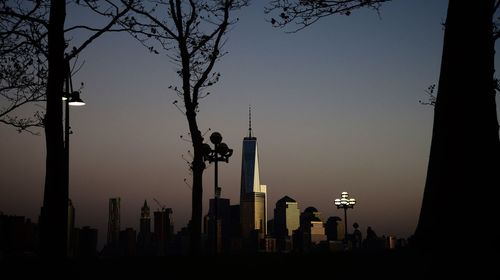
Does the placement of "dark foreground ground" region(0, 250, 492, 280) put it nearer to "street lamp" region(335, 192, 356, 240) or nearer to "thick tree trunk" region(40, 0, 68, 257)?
"thick tree trunk" region(40, 0, 68, 257)

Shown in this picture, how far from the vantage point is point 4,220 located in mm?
27969

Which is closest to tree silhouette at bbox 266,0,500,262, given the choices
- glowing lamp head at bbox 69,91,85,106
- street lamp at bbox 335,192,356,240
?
glowing lamp head at bbox 69,91,85,106

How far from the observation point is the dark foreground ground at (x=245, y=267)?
953 centimetres

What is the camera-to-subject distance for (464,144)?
9070 millimetres

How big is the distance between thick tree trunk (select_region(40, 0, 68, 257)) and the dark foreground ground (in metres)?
0.40

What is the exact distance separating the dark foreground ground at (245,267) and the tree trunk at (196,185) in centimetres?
533

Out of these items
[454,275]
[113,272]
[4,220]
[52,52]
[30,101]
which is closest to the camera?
[454,275]

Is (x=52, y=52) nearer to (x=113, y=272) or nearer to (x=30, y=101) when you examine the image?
(x=113, y=272)

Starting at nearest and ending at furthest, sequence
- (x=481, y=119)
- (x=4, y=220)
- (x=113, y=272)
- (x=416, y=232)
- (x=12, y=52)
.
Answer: (x=481, y=119) → (x=416, y=232) → (x=113, y=272) → (x=12, y=52) → (x=4, y=220)

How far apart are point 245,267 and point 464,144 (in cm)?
472

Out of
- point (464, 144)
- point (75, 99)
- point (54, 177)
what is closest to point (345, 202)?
point (75, 99)

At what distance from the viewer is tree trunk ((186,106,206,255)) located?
1805cm

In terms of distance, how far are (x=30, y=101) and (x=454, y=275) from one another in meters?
16.3

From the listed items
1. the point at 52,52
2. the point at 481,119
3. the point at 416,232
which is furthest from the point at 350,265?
the point at 52,52
